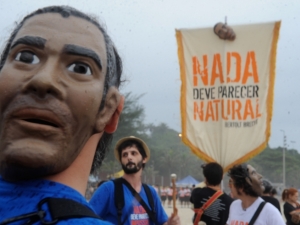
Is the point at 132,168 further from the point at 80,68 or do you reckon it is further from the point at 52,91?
the point at 52,91

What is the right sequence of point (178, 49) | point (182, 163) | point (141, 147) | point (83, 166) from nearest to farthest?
point (83, 166) → point (141, 147) → point (178, 49) → point (182, 163)

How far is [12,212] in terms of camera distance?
1.76 metres

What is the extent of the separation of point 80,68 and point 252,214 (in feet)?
10.7

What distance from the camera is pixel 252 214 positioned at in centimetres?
483

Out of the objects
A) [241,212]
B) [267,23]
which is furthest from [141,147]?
[267,23]

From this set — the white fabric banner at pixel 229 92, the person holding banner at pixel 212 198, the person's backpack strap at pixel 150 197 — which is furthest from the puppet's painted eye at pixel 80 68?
the white fabric banner at pixel 229 92

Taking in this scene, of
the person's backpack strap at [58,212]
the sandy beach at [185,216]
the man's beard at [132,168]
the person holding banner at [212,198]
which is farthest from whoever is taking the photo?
the sandy beach at [185,216]

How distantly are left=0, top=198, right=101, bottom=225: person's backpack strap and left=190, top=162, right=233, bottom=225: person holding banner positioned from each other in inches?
148

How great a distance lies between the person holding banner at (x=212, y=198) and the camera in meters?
5.38

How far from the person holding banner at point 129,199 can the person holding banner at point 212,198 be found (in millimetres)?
663

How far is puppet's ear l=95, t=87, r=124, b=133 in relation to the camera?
6.64 feet

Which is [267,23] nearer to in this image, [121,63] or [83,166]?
[121,63]

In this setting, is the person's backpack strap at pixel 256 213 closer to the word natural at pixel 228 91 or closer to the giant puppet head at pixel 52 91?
the word natural at pixel 228 91

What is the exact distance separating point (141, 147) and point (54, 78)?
11.1 ft
